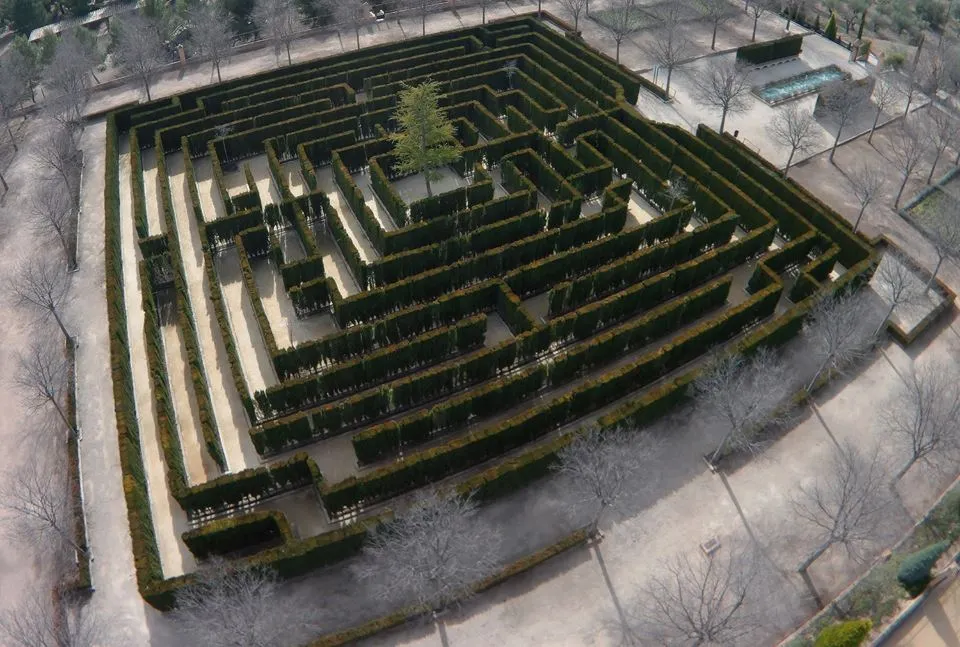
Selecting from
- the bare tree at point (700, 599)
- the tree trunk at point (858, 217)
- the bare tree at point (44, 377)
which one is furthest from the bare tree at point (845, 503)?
the bare tree at point (44, 377)

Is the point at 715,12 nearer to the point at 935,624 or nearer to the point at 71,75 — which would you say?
the point at 935,624

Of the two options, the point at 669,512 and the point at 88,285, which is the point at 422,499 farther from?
the point at 88,285

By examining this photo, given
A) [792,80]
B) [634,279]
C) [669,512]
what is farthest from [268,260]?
[792,80]

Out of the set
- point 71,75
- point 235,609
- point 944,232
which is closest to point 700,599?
point 235,609

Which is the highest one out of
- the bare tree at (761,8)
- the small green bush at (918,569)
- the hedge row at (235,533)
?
the bare tree at (761,8)

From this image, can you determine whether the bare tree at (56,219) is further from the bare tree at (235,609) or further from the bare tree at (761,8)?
the bare tree at (761,8)

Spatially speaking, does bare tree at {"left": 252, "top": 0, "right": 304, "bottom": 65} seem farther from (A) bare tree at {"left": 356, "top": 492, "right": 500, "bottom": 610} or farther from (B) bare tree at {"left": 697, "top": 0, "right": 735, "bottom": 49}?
(A) bare tree at {"left": 356, "top": 492, "right": 500, "bottom": 610}
